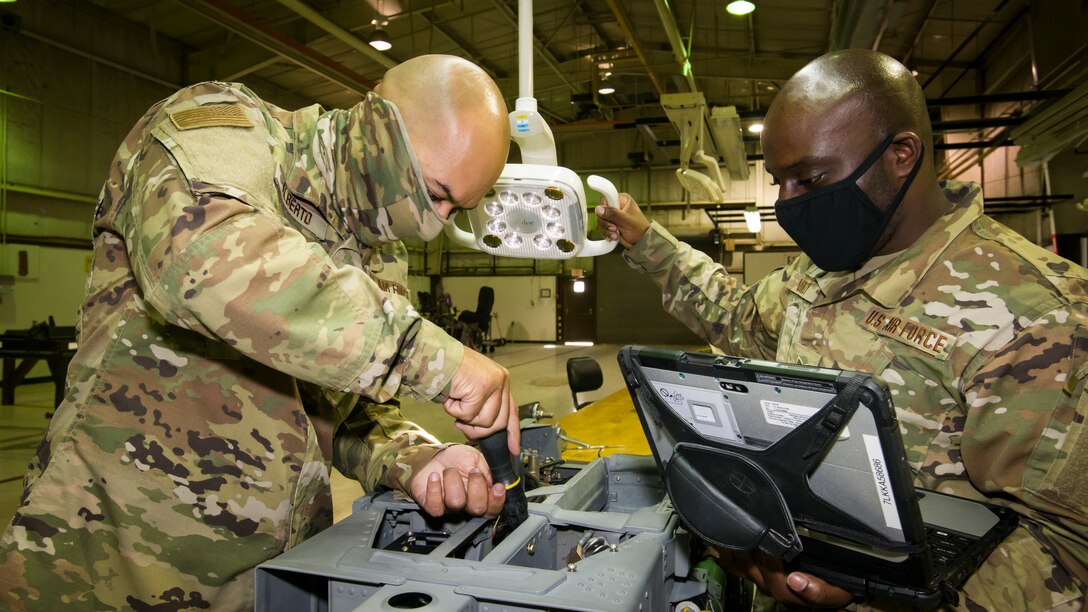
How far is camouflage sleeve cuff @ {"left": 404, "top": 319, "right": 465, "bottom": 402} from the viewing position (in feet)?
3.26

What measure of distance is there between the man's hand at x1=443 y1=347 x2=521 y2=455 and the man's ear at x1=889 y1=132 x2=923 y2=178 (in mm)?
913

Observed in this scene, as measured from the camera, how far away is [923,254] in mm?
1325

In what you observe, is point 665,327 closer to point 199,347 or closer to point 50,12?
point 50,12

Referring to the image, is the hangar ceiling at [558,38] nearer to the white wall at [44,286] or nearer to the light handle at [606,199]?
the white wall at [44,286]

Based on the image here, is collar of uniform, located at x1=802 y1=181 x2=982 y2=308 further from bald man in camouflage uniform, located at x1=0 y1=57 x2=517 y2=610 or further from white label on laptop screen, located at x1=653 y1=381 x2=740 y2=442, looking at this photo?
bald man in camouflage uniform, located at x1=0 y1=57 x2=517 y2=610

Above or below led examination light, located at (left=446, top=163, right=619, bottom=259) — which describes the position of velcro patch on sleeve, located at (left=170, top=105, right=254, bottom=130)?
above

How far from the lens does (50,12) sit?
8016 mm

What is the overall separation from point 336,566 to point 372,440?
24.5 inches

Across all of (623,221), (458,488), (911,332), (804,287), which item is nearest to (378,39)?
(623,221)

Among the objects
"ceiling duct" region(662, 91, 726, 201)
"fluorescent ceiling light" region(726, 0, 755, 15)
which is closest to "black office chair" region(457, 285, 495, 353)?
"ceiling duct" region(662, 91, 726, 201)

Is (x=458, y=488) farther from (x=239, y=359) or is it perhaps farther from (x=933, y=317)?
(x=933, y=317)

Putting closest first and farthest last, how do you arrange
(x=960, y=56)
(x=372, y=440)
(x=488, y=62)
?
1. (x=372, y=440)
2. (x=960, y=56)
3. (x=488, y=62)

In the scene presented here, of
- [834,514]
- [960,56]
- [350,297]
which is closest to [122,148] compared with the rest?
[350,297]

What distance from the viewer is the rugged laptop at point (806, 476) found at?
850mm
